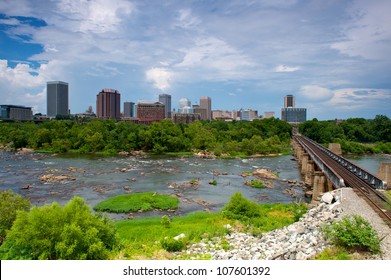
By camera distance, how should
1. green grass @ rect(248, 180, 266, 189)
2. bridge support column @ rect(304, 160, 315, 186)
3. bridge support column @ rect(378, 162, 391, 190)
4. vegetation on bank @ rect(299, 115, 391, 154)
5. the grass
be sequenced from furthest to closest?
vegetation on bank @ rect(299, 115, 391, 154)
bridge support column @ rect(304, 160, 315, 186)
green grass @ rect(248, 180, 266, 189)
bridge support column @ rect(378, 162, 391, 190)
the grass

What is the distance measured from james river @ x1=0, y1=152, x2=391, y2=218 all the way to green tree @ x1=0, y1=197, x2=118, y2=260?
11.6 metres

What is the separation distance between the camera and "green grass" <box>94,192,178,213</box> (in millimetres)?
23875

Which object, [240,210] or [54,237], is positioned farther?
[240,210]

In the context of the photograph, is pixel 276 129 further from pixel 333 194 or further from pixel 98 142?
pixel 333 194

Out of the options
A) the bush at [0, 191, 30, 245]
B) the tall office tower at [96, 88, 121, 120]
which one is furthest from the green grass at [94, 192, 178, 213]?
the tall office tower at [96, 88, 121, 120]

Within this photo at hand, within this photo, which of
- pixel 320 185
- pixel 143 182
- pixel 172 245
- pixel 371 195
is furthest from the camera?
pixel 143 182

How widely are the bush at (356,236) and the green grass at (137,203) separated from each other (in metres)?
15.3

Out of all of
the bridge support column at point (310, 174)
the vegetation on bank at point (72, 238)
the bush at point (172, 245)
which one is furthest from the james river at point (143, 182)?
the vegetation on bank at point (72, 238)

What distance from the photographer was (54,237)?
34.8 ft

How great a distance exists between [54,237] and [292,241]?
8.36 metres

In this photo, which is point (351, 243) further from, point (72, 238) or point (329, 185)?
point (329, 185)

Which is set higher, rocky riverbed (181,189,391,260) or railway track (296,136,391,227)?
railway track (296,136,391,227)

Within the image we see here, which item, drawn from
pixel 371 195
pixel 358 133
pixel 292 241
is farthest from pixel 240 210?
pixel 358 133

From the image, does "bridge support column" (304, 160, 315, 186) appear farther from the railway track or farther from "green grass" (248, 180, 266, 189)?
the railway track
